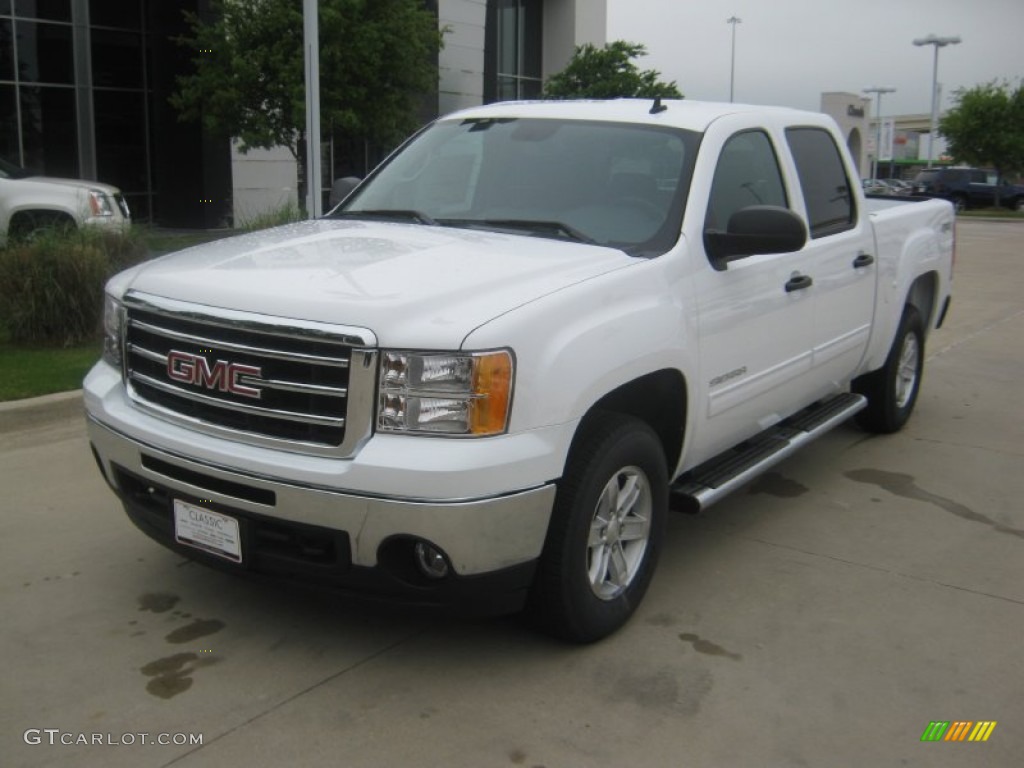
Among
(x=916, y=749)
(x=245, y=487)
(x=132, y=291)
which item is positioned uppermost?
(x=132, y=291)

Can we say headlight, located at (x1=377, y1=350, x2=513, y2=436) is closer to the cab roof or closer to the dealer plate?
the dealer plate

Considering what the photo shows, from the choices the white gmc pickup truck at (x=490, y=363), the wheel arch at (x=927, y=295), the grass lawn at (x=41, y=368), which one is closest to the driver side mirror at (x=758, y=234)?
the white gmc pickup truck at (x=490, y=363)

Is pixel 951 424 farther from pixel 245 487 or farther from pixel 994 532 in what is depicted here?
pixel 245 487

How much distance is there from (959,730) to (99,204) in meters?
10.3

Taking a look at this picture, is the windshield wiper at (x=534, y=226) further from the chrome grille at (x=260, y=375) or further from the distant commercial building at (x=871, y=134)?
the distant commercial building at (x=871, y=134)

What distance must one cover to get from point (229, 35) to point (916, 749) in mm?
16432

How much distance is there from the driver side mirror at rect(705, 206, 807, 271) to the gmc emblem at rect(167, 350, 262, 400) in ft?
6.26

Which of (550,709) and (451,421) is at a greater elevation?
(451,421)

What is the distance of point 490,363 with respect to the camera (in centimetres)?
329

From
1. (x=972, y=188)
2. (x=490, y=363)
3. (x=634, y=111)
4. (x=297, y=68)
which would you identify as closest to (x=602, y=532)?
(x=490, y=363)

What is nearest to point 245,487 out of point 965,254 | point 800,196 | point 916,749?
point 916,749

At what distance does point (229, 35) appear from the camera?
56.6ft

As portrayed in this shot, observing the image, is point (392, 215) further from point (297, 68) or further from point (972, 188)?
point (972, 188)

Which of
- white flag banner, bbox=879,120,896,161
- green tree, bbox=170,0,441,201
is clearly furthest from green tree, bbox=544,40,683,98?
white flag banner, bbox=879,120,896,161
